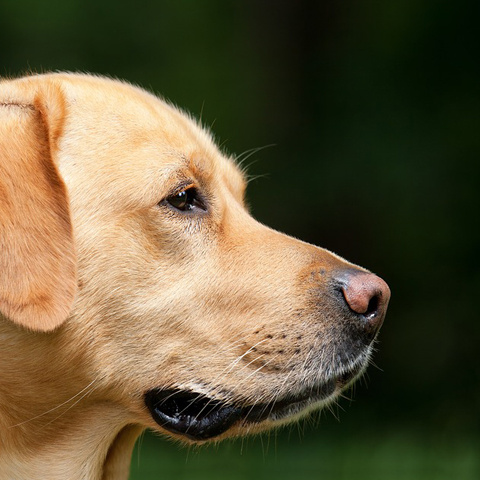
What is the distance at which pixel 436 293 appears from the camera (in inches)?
347

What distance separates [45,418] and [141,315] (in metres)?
0.51

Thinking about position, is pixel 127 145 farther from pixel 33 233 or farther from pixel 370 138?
pixel 370 138

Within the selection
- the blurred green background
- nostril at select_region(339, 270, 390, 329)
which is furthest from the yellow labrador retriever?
the blurred green background

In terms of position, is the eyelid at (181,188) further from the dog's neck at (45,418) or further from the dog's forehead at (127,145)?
the dog's neck at (45,418)

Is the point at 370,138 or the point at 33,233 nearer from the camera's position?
the point at 33,233

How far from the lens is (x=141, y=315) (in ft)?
9.84

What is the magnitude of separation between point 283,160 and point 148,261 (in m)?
6.43

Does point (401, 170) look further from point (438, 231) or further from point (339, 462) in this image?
point (339, 462)

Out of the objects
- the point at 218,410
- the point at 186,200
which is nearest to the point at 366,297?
the point at 218,410

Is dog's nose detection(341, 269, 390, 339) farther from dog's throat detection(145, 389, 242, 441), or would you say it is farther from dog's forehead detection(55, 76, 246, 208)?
dog's forehead detection(55, 76, 246, 208)

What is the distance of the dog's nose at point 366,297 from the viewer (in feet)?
9.91

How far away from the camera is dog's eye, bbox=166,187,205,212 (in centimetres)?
314

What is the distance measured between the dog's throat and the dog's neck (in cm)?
16

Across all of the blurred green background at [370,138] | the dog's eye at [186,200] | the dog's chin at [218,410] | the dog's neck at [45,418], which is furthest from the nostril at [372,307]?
the blurred green background at [370,138]
